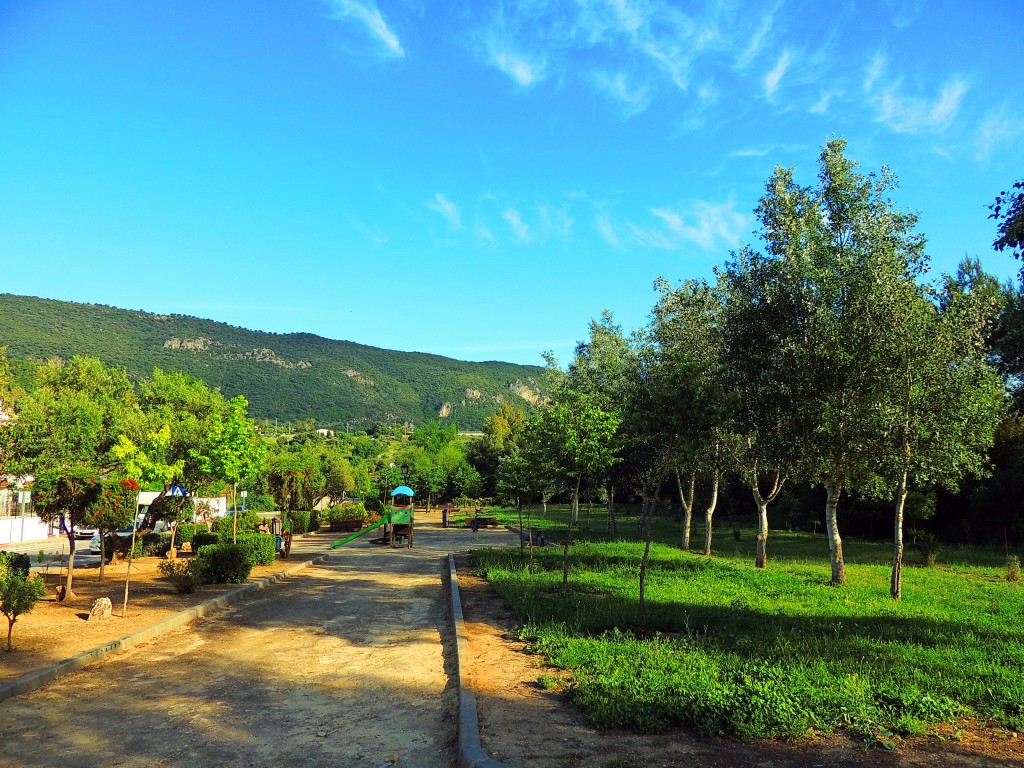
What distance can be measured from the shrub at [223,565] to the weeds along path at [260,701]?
390 cm

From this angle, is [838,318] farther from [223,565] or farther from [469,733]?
[223,565]

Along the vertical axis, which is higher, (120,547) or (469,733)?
(469,733)

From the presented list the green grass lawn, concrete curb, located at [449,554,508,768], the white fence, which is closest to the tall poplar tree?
the green grass lawn

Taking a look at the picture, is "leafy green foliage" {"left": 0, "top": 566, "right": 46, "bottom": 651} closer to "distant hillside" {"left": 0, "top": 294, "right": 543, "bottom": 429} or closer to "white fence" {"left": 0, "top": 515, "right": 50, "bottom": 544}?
"white fence" {"left": 0, "top": 515, "right": 50, "bottom": 544}

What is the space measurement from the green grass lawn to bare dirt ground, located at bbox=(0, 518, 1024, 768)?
1.09 ft

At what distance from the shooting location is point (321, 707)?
6.99m

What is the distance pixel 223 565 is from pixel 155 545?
11350mm

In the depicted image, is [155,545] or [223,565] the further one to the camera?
[155,545]

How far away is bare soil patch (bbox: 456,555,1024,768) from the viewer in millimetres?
5164

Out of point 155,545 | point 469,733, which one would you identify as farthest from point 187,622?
point 155,545

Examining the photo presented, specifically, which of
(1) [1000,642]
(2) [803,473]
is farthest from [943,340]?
(1) [1000,642]

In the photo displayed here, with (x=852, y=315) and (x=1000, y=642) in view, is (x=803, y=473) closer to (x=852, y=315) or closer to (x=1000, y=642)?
(x=852, y=315)

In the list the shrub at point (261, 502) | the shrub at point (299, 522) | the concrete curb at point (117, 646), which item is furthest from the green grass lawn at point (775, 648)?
the shrub at point (261, 502)

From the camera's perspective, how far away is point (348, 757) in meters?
5.60
